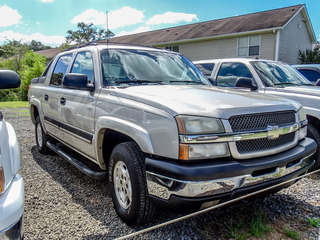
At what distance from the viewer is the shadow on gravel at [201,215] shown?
2.55 metres

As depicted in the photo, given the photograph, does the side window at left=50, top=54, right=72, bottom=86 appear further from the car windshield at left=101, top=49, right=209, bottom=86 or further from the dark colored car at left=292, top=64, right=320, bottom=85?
the dark colored car at left=292, top=64, right=320, bottom=85

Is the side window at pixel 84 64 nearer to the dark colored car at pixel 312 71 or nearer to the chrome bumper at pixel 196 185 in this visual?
the chrome bumper at pixel 196 185

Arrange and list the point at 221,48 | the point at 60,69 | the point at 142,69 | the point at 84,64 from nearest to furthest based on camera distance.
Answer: the point at 142,69 < the point at 84,64 < the point at 60,69 < the point at 221,48

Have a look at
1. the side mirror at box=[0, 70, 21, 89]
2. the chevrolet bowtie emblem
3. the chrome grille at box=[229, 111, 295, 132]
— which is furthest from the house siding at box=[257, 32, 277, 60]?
the side mirror at box=[0, 70, 21, 89]

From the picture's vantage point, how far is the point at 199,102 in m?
2.31

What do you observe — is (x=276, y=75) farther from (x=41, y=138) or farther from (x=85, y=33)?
(x=85, y=33)

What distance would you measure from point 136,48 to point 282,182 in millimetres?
2404

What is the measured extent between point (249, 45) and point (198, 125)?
15851 mm

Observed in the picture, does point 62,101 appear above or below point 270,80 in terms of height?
below

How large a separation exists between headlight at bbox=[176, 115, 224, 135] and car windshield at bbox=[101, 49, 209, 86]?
3.70ft

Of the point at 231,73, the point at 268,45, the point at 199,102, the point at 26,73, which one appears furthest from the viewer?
the point at 26,73

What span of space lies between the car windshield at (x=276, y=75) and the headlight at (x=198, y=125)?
318 centimetres

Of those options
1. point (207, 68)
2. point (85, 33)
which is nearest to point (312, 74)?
point (207, 68)

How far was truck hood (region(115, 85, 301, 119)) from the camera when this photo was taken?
2.16m
